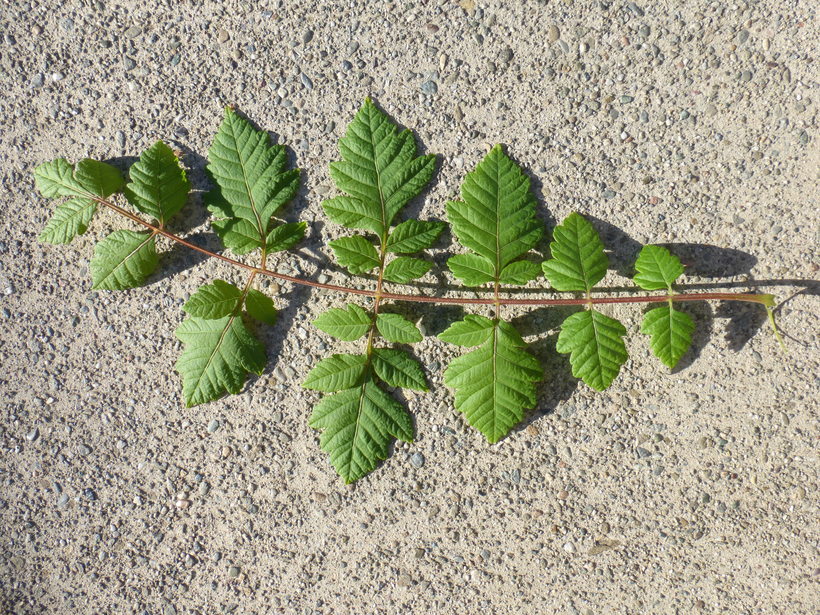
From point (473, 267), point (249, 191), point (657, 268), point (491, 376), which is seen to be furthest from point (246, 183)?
point (657, 268)

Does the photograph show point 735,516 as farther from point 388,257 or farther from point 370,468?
point 388,257

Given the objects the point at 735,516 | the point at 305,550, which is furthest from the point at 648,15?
the point at 305,550

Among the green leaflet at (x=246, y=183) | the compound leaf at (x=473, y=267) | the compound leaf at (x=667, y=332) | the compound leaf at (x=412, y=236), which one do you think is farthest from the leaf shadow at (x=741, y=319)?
the green leaflet at (x=246, y=183)

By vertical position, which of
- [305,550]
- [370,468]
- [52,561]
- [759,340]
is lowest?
[52,561]

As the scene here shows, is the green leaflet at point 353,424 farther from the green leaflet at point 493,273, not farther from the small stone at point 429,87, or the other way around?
the small stone at point 429,87

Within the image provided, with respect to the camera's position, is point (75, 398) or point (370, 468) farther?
point (75, 398)

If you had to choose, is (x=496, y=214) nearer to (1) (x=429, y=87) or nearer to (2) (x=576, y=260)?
(2) (x=576, y=260)
